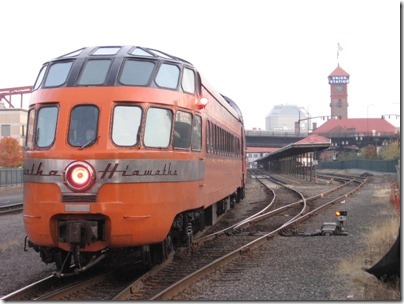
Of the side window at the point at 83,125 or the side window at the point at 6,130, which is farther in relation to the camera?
the side window at the point at 6,130

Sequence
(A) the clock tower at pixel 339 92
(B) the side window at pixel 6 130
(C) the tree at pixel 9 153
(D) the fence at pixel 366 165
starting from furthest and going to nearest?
(A) the clock tower at pixel 339 92
(B) the side window at pixel 6 130
(C) the tree at pixel 9 153
(D) the fence at pixel 366 165

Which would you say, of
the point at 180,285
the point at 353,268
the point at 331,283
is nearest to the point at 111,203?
the point at 180,285

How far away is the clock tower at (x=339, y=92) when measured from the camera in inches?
6270

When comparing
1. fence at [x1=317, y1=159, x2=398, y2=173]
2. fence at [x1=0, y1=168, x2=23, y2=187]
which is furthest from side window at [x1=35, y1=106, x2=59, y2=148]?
fence at [x1=317, y1=159, x2=398, y2=173]

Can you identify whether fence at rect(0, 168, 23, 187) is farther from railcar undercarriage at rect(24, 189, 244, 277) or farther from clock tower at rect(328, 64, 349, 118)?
clock tower at rect(328, 64, 349, 118)

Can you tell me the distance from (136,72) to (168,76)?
56 centimetres

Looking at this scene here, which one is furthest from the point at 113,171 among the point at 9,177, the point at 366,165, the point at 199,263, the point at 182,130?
the point at 366,165

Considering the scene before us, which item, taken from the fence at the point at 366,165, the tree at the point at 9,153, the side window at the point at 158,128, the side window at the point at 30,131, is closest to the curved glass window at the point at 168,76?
the side window at the point at 158,128

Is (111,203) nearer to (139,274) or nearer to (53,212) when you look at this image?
(53,212)

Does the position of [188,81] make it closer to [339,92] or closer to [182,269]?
[182,269]

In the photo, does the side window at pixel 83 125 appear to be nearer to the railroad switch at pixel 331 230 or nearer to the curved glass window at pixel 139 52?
the curved glass window at pixel 139 52

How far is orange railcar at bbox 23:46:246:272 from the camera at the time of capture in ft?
24.5

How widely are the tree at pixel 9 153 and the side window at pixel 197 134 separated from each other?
49.5 metres

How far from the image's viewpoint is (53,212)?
7.55m
